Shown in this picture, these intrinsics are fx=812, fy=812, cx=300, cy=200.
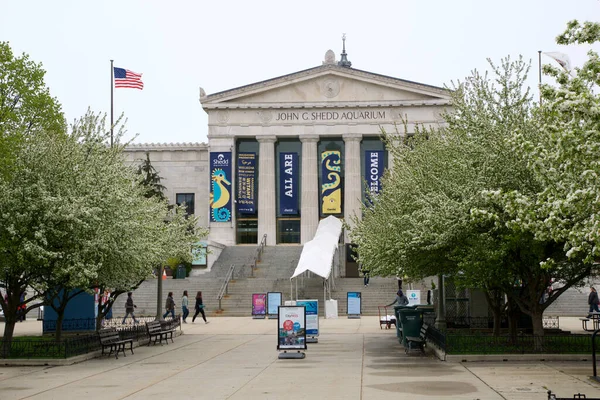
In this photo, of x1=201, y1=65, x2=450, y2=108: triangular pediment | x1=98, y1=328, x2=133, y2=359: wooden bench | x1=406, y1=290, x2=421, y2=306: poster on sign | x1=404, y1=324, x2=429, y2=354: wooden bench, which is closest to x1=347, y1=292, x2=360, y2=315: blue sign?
x1=406, y1=290, x2=421, y2=306: poster on sign

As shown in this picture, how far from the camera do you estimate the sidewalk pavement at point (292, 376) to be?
1598 centimetres

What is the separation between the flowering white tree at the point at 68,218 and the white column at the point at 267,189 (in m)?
42.1

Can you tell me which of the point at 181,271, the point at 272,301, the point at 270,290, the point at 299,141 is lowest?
the point at 272,301

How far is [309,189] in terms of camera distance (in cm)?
6938

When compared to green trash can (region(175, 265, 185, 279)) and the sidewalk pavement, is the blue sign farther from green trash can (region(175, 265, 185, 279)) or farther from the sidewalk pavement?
green trash can (region(175, 265, 185, 279))

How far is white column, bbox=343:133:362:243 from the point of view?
69.0 m

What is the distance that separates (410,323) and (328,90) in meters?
48.4

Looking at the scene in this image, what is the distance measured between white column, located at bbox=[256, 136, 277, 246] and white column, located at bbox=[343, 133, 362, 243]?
621 centimetres

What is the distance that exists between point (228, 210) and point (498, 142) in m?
47.4

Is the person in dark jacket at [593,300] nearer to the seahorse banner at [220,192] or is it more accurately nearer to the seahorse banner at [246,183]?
the seahorse banner at [246,183]

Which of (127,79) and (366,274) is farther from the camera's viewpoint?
(127,79)

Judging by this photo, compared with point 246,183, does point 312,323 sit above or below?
below

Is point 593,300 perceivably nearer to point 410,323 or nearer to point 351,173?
point 410,323

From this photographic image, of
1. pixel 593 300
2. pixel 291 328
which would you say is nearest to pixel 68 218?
pixel 291 328
